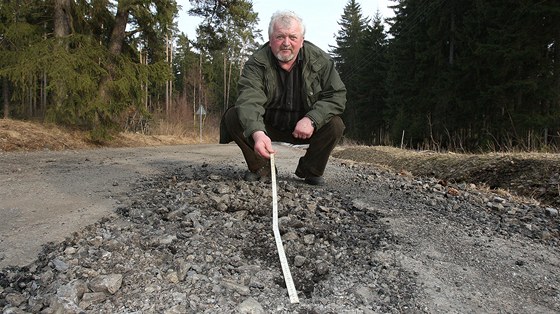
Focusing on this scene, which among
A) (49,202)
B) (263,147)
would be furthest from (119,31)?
(263,147)

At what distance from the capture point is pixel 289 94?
297 centimetres

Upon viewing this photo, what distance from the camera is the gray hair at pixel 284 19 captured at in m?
2.74

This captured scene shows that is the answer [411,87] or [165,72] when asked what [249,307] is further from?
[411,87]

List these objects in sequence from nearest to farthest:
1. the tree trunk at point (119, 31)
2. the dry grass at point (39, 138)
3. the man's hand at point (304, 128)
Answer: the man's hand at point (304, 128) → the dry grass at point (39, 138) → the tree trunk at point (119, 31)

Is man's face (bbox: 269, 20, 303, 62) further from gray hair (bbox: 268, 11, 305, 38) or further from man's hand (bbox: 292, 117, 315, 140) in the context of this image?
man's hand (bbox: 292, 117, 315, 140)

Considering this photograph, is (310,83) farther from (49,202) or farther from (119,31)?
(119,31)

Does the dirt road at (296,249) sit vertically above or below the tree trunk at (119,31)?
below

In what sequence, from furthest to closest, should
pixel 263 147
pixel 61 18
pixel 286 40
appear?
pixel 61 18 → pixel 286 40 → pixel 263 147

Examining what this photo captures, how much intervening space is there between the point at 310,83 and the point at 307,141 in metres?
0.59

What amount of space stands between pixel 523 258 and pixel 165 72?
10616 mm

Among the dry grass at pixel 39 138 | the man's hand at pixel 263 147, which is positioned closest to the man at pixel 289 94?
the man's hand at pixel 263 147

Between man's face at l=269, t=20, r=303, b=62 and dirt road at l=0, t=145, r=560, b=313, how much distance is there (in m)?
1.06

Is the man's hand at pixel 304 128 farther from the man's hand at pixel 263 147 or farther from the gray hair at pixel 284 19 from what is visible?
the gray hair at pixel 284 19

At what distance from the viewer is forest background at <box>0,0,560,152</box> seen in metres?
9.30
